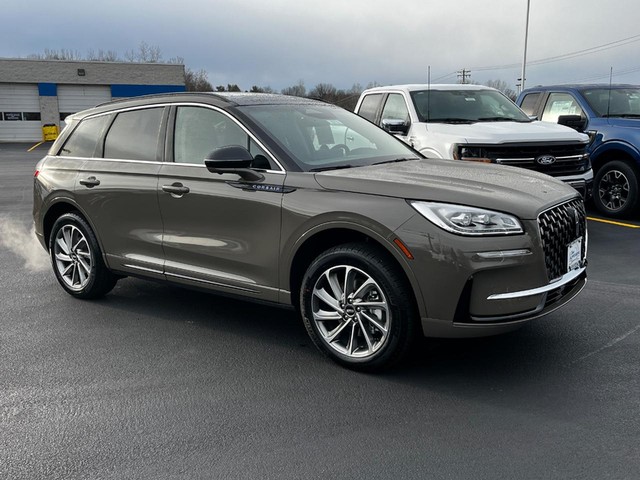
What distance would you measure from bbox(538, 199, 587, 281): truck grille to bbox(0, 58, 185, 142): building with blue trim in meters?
45.6

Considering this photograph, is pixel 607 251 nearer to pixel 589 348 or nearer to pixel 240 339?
pixel 589 348

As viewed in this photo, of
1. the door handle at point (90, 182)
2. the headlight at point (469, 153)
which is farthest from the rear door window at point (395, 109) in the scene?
the door handle at point (90, 182)

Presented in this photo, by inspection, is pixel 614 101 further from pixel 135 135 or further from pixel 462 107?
pixel 135 135

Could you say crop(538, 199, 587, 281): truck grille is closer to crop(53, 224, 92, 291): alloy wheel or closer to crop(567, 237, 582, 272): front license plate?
crop(567, 237, 582, 272): front license plate

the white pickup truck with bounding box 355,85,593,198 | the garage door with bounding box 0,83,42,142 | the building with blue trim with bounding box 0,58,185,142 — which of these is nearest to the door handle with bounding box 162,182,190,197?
the white pickup truck with bounding box 355,85,593,198

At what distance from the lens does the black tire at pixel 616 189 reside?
921cm

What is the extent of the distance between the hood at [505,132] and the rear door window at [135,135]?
401 cm

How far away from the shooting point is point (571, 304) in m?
5.44

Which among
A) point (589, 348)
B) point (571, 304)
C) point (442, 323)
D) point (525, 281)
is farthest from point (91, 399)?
point (571, 304)

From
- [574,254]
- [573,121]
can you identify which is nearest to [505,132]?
[573,121]

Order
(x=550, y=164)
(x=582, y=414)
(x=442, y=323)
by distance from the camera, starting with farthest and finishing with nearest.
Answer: (x=550, y=164)
(x=442, y=323)
(x=582, y=414)

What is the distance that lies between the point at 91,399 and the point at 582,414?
2826 millimetres

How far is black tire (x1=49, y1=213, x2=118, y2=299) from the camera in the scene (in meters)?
5.77

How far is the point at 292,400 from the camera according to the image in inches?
150
